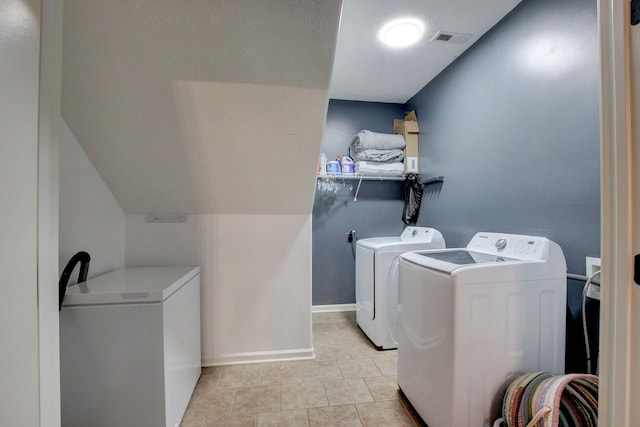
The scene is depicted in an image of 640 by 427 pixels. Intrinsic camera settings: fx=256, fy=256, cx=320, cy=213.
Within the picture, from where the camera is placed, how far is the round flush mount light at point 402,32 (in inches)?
70.7

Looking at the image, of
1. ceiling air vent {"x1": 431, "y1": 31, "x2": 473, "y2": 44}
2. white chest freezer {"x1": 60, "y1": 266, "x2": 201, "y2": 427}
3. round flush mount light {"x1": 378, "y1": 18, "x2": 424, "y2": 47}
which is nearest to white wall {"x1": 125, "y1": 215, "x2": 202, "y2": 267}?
white chest freezer {"x1": 60, "y1": 266, "x2": 201, "y2": 427}

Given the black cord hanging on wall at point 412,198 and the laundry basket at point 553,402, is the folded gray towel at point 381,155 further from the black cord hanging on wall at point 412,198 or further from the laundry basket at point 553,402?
the laundry basket at point 553,402

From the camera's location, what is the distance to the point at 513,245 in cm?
146

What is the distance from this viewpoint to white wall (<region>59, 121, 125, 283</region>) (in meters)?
1.29

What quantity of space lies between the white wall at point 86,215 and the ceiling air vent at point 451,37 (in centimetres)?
246

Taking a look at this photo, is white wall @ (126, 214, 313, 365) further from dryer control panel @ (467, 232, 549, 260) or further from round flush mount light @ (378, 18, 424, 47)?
round flush mount light @ (378, 18, 424, 47)

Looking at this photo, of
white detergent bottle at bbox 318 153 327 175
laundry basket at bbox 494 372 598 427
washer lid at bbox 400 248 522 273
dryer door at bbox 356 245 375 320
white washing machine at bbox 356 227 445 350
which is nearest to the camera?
laundry basket at bbox 494 372 598 427

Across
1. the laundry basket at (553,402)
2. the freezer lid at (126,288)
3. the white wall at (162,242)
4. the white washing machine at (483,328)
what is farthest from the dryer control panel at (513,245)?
the white wall at (162,242)

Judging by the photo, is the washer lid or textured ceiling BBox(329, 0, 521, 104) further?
textured ceiling BBox(329, 0, 521, 104)

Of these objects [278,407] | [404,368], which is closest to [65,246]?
[278,407]

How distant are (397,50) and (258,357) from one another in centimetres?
270

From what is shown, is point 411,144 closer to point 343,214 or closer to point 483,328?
point 343,214

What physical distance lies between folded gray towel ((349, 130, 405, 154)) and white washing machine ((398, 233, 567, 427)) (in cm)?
171

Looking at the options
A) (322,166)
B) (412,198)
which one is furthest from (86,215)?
(412,198)
